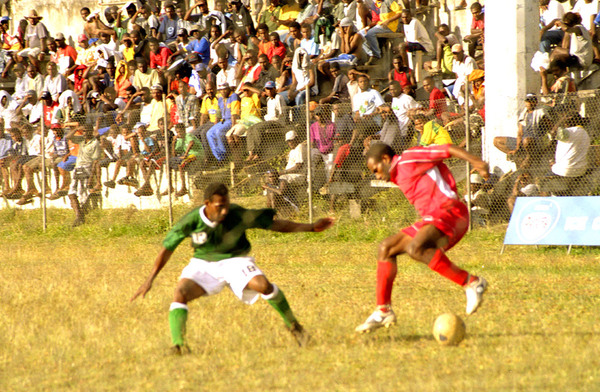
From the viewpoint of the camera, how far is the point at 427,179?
7.29 meters

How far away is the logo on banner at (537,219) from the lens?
1205 cm

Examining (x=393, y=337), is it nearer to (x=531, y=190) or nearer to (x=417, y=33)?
(x=531, y=190)

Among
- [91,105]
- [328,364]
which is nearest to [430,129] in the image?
[328,364]

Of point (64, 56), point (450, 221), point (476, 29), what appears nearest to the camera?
point (450, 221)

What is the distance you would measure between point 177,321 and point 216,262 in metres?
0.58

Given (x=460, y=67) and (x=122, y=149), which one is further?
(x=122, y=149)

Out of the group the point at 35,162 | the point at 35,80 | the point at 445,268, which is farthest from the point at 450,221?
the point at 35,80

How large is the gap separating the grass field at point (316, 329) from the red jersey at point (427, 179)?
117 cm

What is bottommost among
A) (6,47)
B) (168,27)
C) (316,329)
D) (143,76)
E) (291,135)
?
(316,329)

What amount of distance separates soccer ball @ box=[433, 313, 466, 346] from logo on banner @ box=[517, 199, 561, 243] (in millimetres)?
5661

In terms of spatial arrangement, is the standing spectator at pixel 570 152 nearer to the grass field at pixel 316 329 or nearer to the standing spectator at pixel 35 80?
the grass field at pixel 316 329

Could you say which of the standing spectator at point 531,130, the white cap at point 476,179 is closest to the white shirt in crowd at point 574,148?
the standing spectator at point 531,130

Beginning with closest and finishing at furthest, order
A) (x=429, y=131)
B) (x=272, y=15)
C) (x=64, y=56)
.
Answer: (x=429, y=131)
(x=272, y=15)
(x=64, y=56)

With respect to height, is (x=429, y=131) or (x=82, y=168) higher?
(x=429, y=131)
